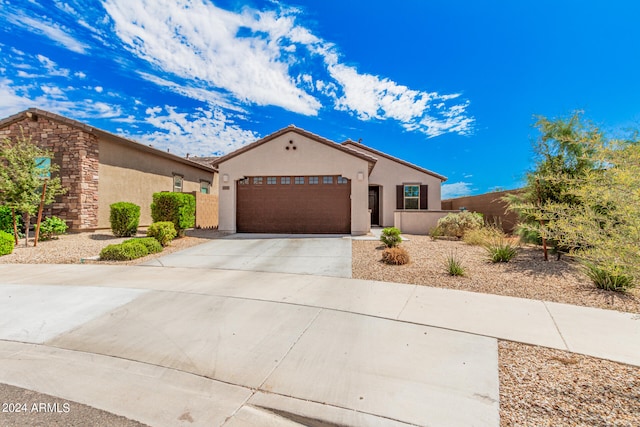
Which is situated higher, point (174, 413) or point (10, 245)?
point (10, 245)

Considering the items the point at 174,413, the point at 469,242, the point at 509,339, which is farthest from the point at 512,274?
the point at 174,413

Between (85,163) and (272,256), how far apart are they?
9.92 m

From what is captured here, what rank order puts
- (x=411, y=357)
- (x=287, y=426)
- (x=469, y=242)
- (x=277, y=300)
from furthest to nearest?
(x=469, y=242) < (x=277, y=300) < (x=411, y=357) < (x=287, y=426)

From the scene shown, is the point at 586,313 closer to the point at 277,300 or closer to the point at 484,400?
the point at 484,400

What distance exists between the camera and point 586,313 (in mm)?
4582

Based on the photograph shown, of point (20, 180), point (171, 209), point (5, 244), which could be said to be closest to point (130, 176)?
point (171, 209)

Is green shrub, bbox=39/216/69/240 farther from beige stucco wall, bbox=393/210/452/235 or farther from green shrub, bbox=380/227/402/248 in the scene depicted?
beige stucco wall, bbox=393/210/452/235

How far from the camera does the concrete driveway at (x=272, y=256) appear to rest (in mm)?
7566

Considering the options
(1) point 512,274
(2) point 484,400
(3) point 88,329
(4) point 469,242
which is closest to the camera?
(2) point 484,400

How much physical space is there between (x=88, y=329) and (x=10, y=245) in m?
8.08

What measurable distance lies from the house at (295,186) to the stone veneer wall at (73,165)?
5.29m

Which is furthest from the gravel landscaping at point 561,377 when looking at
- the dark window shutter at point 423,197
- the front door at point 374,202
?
the front door at point 374,202

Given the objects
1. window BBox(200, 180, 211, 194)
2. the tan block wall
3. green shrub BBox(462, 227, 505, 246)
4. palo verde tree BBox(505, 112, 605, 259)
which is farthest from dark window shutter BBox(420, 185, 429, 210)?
window BBox(200, 180, 211, 194)

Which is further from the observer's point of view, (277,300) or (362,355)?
(277,300)
